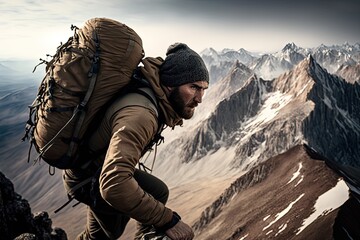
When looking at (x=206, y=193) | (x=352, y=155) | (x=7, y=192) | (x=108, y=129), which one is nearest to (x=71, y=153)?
(x=108, y=129)

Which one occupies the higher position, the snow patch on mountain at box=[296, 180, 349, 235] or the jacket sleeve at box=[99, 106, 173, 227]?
the jacket sleeve at box=[99, 106, 173, 227]

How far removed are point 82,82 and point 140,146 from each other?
1.40 m

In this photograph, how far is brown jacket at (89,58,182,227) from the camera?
3889mm

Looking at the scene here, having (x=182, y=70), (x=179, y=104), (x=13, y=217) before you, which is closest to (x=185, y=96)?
(x=179, y=104)

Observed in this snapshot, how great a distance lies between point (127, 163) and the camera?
13.0 ft

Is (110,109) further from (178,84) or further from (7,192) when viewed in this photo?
(7,192)

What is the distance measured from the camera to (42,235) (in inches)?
392

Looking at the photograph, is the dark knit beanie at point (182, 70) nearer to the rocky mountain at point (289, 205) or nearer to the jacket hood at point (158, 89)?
the jacket hood at point (158, 89)

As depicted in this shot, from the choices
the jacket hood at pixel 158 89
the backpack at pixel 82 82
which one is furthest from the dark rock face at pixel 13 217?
the jacket hood at pixel 158 89

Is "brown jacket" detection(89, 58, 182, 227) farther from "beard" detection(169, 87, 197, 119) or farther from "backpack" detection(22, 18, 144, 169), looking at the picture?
"beard" detection(169, 87, 197, 119)

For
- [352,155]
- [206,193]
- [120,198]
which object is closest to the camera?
[120,198]

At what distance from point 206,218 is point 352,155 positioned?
486ft

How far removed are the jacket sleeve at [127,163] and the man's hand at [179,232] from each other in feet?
1.62

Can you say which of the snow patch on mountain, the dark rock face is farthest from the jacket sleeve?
the snow patch on mountain
